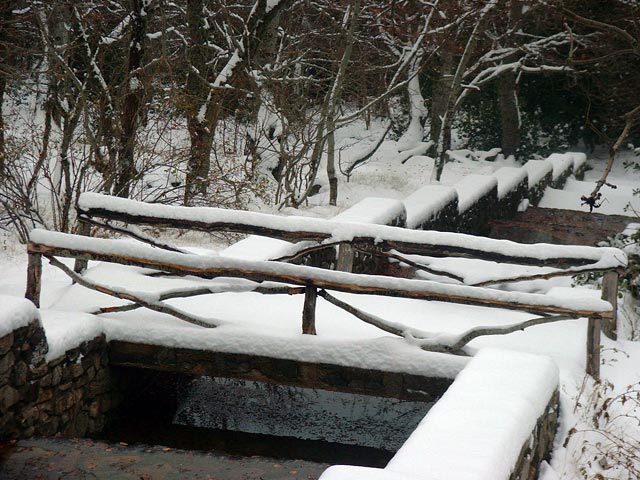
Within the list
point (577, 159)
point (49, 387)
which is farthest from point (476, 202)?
point (49, 387)

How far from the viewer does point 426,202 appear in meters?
11.1

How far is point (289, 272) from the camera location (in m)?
5.83

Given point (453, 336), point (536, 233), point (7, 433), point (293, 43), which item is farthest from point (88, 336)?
point (293, 43)

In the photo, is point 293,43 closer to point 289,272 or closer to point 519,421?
point 289,272

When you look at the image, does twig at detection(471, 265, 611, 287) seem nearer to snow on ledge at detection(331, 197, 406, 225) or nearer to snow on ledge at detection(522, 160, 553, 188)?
snow on ledge at detection(331, 197, 406, 225)

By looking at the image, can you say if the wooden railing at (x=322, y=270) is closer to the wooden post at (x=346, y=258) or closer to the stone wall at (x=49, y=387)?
the stone wall at (x=49, y=387)

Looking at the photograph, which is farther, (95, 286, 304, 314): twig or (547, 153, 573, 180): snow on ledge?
(547, 153, 573, 180): snow on ledge

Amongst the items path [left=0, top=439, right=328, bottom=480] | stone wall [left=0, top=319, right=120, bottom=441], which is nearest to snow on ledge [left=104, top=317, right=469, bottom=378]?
stone wall [left=0, top=319, right=120, bottom=441]

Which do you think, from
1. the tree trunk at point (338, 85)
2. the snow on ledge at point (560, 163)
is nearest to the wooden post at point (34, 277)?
the tree trunk at point (338, 85)

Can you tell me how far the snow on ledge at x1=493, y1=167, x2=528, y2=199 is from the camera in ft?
48.8

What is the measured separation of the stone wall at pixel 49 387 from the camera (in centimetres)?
511

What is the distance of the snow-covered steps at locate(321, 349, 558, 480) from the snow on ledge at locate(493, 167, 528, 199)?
9.91 m

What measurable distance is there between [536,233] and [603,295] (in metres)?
7.21

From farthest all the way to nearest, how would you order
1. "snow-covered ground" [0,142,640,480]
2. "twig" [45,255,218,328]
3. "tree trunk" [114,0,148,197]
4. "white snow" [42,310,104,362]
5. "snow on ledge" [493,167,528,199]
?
1. "snow on ledge" [493,167,528,199]
2. "tree trunk" [114,0,148,197]
3. "twig" [45,255,218,328]
4. "white snow" [42,310,104,362]
5. "snow-covered ground" [0,142,640,480]
